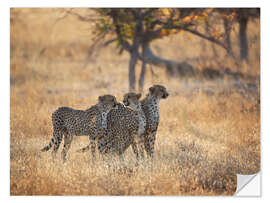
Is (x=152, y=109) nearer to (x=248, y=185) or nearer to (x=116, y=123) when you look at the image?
(x=116, y=123)

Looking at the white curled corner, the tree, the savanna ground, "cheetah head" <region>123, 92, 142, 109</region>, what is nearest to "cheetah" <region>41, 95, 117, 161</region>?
"cheetah head" <region>123, 92, 142, 109</region>

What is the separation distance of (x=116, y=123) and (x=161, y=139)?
120 cm

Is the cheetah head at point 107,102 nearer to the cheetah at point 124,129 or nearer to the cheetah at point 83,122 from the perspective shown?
the cheetah at point 83,122

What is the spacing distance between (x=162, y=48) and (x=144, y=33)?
861cm

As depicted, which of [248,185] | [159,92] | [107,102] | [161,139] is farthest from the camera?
[161,139]

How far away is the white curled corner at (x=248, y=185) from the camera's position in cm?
416

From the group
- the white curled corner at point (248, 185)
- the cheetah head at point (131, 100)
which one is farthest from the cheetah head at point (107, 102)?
the white curled corner at point (248, 185)

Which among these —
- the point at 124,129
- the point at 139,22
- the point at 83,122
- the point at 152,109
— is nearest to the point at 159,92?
the point at 152,109

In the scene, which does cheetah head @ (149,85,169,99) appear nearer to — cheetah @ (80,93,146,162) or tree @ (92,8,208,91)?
cheetah @ (80,93,146,162)

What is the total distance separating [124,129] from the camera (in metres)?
4.52

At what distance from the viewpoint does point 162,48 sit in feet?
53.0

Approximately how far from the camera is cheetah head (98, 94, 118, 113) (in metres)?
4.37
